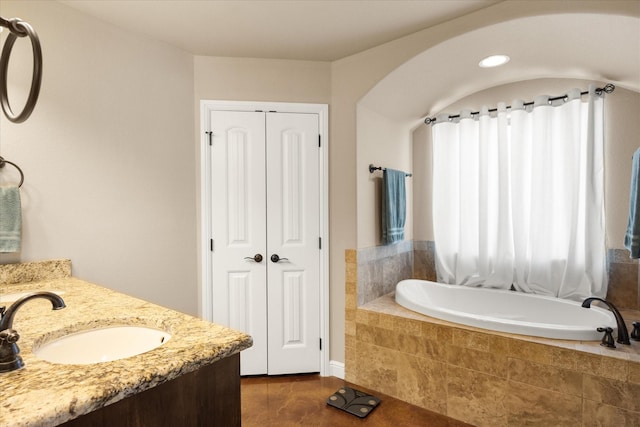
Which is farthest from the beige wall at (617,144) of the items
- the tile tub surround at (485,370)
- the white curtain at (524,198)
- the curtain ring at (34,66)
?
the curtain ring at (34,66)

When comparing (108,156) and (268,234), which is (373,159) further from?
(108,156)

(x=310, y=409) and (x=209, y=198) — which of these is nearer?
(x=310, y=409)

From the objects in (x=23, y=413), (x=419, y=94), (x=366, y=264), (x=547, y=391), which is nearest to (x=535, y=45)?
(x=419, y=94)

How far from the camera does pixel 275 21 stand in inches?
88.4

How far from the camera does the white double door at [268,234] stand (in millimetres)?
2754

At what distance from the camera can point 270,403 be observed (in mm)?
2436

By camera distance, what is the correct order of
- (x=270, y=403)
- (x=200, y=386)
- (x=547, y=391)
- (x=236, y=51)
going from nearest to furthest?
(x=200, y=386), (x=547, y=391), (x=270, y=403), (x=236, y=51)

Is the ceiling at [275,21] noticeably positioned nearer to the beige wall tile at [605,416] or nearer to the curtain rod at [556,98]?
the curtain rod at [556,98]

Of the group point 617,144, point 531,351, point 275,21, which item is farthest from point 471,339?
point 275,21

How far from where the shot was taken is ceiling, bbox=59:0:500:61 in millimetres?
2074

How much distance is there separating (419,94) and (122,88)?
88.6 inches

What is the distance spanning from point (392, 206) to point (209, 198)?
1.50 metres

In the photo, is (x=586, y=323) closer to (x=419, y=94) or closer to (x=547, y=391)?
(x=547, y=391)

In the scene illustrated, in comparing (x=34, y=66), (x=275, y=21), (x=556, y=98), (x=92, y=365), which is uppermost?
(x=275, y=21)
